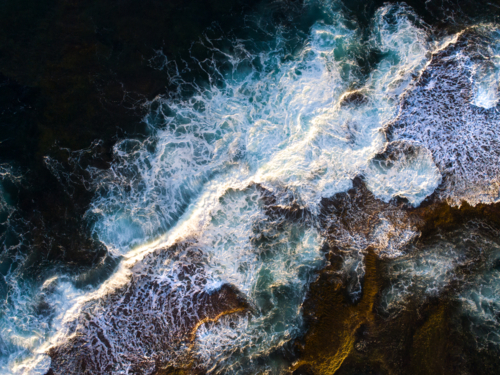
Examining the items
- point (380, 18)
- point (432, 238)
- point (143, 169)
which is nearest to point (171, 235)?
point (143, 169)

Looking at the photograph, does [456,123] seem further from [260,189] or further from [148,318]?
[148,318]

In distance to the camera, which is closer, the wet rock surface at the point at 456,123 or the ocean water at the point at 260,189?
the ocean water at the point at 260,189

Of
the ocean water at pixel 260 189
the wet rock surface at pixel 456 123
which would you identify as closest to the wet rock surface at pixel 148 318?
the ocean water at pixel 260 189

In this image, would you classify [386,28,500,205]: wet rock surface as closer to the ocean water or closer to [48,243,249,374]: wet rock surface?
the ocean water

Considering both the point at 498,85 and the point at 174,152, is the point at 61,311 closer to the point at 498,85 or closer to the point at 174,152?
the point at 174,152

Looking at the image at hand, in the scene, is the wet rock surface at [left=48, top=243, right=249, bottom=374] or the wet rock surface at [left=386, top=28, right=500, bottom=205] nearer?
the wet rock surface at [left=48, top=243, right=249, bottom=374]

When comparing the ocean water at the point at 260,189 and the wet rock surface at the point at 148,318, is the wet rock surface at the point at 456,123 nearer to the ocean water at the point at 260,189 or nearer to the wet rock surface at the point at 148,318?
the ocean water at the point at 260,189

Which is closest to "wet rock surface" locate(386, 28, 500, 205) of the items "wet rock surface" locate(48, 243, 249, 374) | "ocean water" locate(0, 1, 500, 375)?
"ocean water" locate(0, 1, 500, 375)

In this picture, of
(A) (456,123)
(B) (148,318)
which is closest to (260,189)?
(B) (148,318)
